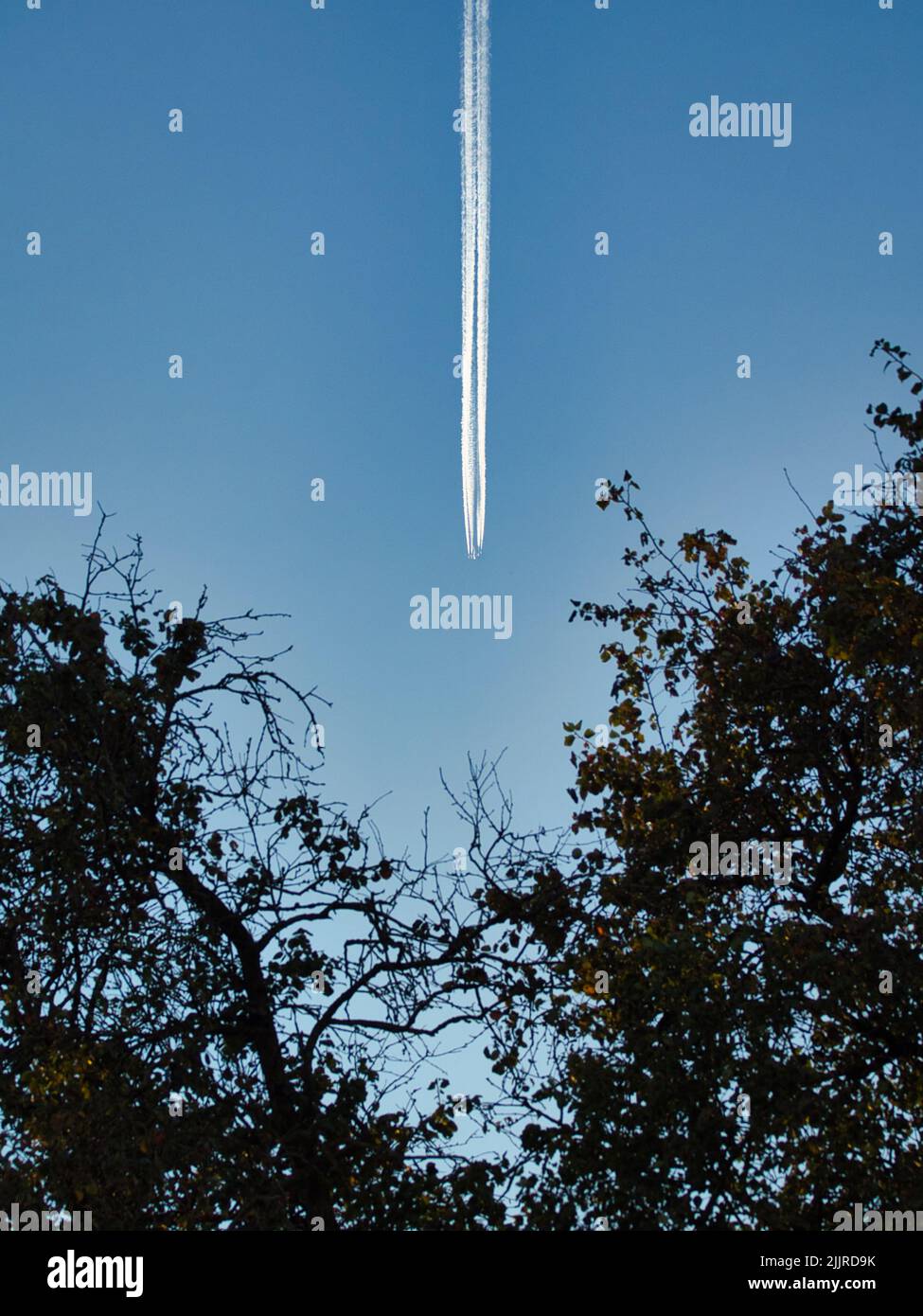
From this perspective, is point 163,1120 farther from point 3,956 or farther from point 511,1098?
point 511,1098

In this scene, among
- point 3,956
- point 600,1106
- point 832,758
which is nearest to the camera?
point 600,1106

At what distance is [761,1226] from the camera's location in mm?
9539

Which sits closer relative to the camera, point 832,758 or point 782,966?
point 782,966

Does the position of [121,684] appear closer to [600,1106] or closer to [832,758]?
[600,1106]

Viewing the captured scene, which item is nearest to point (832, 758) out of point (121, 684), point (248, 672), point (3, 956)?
point (248, 672)

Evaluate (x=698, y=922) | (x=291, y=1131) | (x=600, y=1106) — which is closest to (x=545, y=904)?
(x=698, y=922)

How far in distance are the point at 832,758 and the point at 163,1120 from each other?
823cm

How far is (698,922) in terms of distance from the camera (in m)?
11.6

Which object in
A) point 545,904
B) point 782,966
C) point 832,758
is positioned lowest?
point 782,966

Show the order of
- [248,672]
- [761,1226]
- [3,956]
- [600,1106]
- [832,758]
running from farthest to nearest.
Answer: [832,758] → [248,672] → [3,956] → [600,1106] → [761,1226]

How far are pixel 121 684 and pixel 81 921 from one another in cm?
237
